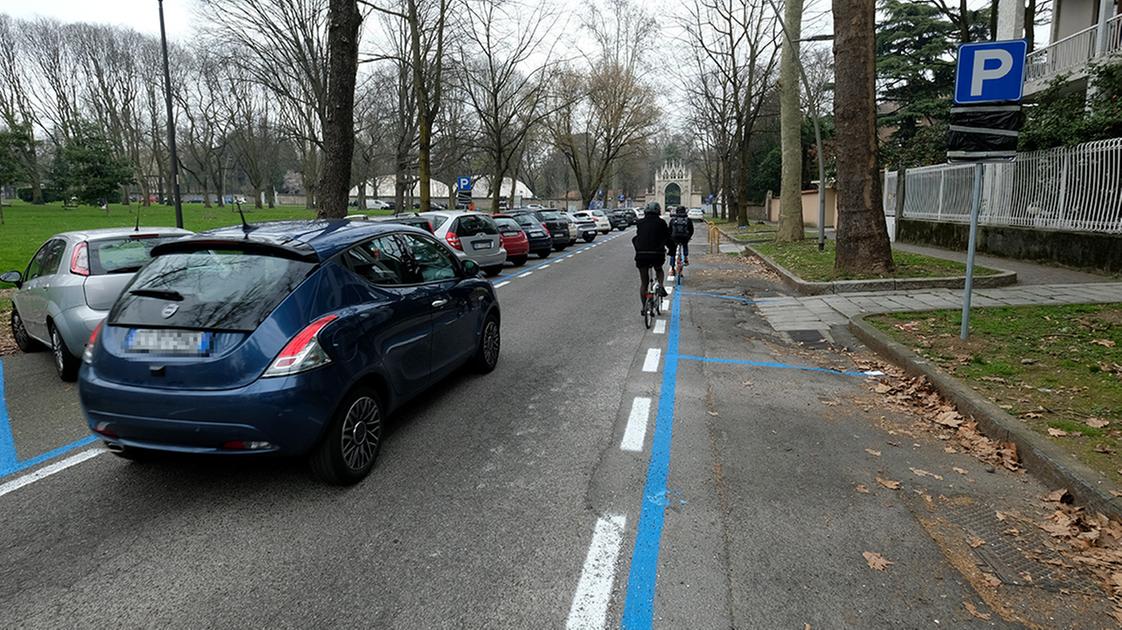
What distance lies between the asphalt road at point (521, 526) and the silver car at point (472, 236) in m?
9.46

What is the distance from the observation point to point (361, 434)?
421cm

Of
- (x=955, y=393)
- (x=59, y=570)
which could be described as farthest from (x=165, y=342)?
(x=955, y=393)

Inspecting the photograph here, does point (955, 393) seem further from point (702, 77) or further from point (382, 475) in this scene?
point (702, 77)

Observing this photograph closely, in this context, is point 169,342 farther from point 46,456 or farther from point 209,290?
point 46,456

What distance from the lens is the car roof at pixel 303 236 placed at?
13.9 ft

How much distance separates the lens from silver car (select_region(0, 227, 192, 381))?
6.38 meters

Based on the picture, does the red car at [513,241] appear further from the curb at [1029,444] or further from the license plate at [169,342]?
the license plate at [169,342]

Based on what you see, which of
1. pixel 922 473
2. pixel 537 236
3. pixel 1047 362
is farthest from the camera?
pixel 537 236

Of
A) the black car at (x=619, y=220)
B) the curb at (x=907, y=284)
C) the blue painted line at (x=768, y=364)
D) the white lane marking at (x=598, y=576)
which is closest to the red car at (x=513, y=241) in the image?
the curb at (x=907, y=284)

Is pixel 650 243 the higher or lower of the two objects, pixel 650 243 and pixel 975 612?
the higher

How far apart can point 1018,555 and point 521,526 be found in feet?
8.33

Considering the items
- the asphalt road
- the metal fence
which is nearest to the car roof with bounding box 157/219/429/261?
the asphalt road

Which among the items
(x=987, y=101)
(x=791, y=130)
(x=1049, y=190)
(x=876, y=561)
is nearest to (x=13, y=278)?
(x=876, y=561)

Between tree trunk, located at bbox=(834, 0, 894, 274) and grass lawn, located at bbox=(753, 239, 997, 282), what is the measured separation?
37 cm
